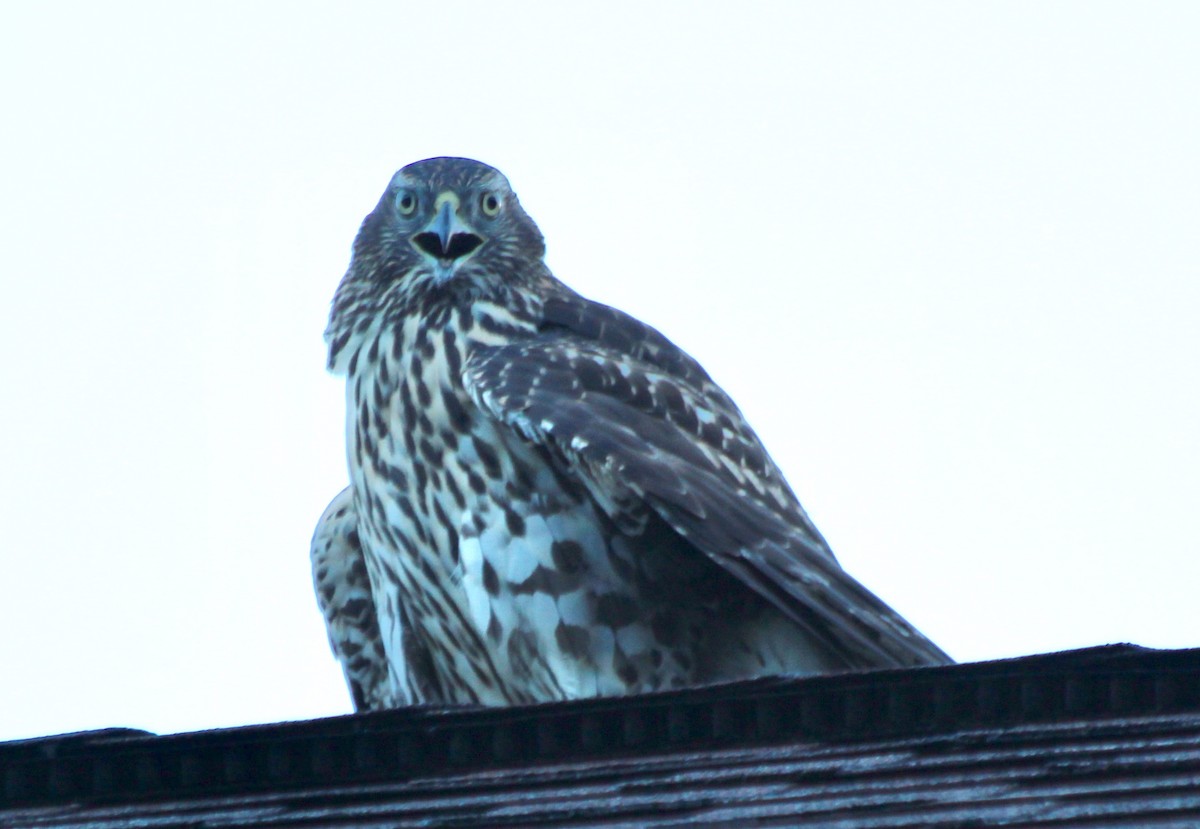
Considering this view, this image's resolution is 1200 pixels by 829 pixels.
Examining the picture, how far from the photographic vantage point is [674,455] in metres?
5.92

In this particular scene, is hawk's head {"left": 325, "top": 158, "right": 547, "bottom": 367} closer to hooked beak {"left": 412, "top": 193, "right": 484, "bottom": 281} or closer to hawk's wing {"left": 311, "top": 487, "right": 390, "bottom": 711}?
hooked beak {"left": 412, "top": 193, "right": 484, "bottom": 281}

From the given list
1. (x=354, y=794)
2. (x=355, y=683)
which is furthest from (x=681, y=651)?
(x=354, y=794)

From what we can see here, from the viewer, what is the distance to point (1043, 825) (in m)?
2.82

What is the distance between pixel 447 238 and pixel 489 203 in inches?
13.4

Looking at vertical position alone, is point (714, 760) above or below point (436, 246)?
below

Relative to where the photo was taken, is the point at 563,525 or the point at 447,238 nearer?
the point at 563,525

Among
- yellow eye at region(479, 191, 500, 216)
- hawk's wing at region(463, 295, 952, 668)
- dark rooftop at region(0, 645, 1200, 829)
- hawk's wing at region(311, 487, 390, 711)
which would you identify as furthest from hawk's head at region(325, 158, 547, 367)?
dark rooftop at region(0, 645, 1200, 829)

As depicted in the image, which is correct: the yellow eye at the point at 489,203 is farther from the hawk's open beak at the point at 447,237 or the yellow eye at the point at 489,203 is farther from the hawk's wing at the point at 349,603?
the hawk's wing at the point at 349,603

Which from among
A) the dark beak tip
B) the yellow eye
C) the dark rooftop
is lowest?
the dark rooftop

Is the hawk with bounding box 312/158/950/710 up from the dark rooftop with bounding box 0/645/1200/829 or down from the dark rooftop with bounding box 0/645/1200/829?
up

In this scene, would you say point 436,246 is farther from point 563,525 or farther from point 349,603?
point 563,525

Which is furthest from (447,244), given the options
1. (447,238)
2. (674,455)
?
(674,455)

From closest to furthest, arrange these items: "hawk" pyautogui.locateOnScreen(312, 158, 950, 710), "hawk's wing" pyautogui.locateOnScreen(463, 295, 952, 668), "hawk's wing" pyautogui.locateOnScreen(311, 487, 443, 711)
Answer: "hawk's wing" pyautogui.locateOnScreen(463, 295, 952, 668)
"hawk" pyautogui.locateOnScreen(312, 158, 950, 710)
"hawk's wing" pyautogui.locateOnScreen(311, 487, 443, 711)

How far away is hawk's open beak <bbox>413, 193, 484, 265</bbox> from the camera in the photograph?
697 centimetres
